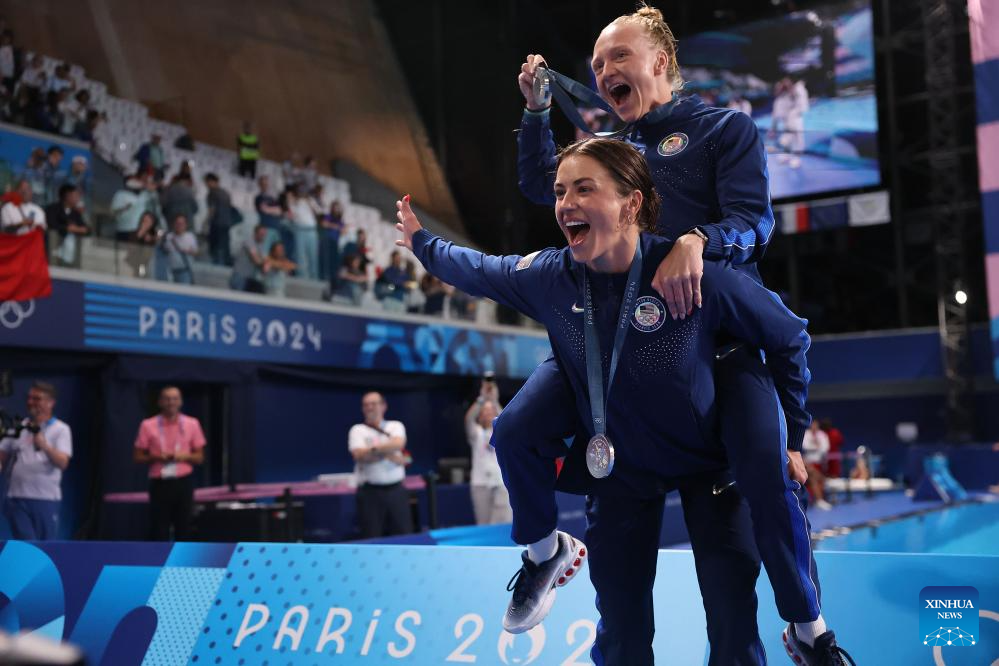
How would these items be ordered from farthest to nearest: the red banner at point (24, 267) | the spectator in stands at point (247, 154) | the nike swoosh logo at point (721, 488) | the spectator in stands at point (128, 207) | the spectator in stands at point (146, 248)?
the spectator in stands at point (247, 154) < the spectator in stands at point (146, 248) < the spectator in stands at point (128, 207) < the red banner at point (24, 267) < the nike swoosh logo at point (721, 488)

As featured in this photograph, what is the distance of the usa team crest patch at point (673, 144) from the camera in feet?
9.34

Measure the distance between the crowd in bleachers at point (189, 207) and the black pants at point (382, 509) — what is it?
466 centimetres

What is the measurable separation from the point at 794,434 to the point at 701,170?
→ 0.76 m

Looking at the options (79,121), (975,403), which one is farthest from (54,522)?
(975,403)

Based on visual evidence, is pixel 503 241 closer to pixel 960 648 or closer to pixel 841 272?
pixel 841 272

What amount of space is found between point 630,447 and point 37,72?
12508 mm

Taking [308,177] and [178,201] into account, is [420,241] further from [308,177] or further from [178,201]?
[308,177]

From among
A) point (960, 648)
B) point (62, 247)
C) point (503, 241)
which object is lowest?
point (960, 648)

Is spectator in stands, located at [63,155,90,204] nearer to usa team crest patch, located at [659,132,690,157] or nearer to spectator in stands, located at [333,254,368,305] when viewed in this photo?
spectator in stands, located at [333,254,368,305]

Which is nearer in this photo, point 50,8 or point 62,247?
point 62,247

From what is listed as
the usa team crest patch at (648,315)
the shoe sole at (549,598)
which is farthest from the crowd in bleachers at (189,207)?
the usa team crest patch at (648,315)

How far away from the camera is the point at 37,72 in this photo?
12898 mm

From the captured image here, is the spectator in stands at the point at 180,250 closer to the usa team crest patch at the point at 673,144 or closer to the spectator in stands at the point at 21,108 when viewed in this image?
the spectator in stands at the point at 21,108

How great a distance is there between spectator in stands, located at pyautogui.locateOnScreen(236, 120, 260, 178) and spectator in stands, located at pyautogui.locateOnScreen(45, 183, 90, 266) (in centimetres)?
463
